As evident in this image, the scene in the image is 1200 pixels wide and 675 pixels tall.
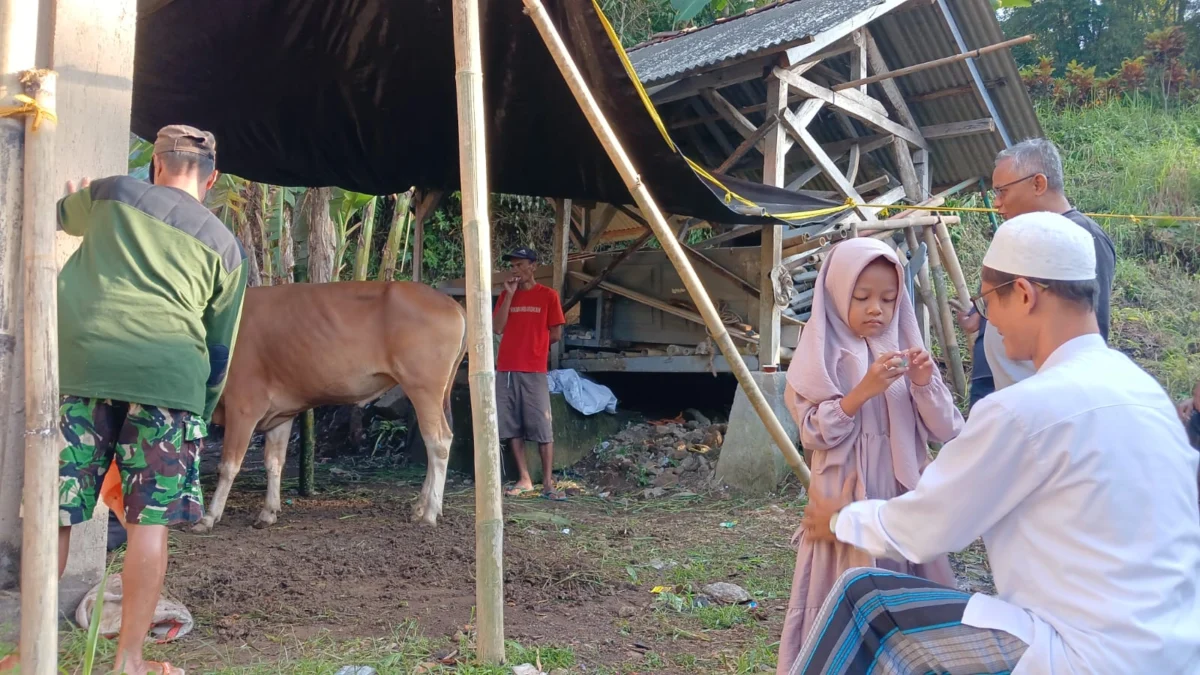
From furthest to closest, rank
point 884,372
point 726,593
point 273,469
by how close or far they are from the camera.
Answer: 1. point 273,469
2. point 726,593
3. point 884,372

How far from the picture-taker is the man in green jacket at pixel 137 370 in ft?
9.26

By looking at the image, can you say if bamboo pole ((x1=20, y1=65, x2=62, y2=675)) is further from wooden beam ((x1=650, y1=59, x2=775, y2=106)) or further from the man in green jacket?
wooden beam ((x1=650, y1=59, x2=775, y2=106))

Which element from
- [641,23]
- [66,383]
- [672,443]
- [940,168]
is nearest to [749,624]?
[66,383]

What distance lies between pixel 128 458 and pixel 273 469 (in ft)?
10.8

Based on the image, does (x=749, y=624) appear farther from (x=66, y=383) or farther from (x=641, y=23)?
(x=641, y=23)

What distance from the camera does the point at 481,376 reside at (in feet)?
10.1

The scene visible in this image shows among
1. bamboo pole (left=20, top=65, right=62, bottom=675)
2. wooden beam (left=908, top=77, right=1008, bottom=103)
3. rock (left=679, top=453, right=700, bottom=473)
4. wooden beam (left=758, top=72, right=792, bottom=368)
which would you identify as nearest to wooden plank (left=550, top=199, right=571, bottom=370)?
rock (left=679, top=453, right=700, bottom=473)

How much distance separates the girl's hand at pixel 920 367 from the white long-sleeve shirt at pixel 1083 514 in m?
0.57

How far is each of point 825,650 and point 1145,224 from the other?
11.7 metres

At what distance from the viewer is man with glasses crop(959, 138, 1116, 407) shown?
3.34 m

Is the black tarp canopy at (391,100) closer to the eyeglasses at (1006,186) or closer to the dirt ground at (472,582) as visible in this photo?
the eyeglasses at (1006,186)

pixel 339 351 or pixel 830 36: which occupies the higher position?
pixel 830 36

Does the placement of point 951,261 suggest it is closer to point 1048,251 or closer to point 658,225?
point 658,225

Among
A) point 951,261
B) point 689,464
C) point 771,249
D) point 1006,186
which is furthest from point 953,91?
point 1006,186
